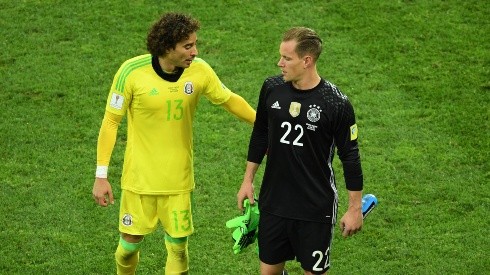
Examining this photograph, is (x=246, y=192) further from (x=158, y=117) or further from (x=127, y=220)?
(x=127, y=220)

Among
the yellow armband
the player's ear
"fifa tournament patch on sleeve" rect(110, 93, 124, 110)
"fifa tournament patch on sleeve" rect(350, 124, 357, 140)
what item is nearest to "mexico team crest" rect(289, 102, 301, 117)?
the player's ear

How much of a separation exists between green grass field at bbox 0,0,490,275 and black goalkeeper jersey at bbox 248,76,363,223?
186 cm

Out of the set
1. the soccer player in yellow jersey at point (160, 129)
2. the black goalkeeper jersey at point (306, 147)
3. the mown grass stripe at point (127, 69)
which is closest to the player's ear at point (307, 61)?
the black goalkeeper jersey at point (306, 147)

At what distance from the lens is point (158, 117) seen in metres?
9.06

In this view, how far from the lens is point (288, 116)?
8539mm

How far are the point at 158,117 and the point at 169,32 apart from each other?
691 millimetres

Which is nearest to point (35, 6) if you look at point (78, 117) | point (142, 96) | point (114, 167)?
point (78, 117)

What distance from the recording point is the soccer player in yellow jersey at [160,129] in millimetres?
8977

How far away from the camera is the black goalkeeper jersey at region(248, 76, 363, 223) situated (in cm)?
850

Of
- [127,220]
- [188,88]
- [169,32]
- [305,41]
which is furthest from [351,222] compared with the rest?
[169,32]

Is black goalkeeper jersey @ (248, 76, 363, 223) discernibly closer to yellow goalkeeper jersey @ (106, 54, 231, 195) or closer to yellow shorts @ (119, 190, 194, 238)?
yellow goalkeeper jersey @ (106, 54, 231, 195)

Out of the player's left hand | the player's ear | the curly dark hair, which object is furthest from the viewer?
the curly dark hair

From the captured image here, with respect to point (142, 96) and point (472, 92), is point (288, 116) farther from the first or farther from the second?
point (472, 92)

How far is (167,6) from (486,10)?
14.2 ft
